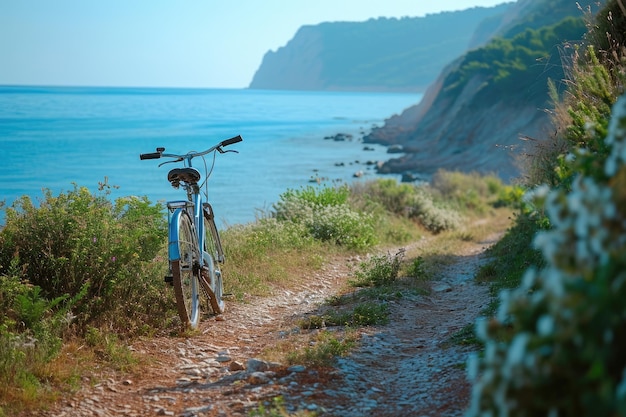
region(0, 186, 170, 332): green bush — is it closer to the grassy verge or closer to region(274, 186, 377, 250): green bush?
the grassy verge

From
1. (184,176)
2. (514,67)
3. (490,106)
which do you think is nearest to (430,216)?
(184,176)

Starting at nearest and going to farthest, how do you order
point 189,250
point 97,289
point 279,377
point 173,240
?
point 279,377 < point 173,240 < point 97,289 < point 189,250

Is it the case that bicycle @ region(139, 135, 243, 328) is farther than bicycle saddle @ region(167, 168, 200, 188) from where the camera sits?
No

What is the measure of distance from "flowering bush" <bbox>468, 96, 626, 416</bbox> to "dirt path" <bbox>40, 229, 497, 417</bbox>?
2.51 metres

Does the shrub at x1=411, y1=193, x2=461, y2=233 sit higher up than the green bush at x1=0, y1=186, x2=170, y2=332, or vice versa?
the green bush at x1=0, y1=186, x2=170, y2=332

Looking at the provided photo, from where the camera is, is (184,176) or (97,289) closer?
(97,289)

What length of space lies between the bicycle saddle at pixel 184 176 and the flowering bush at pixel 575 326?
509 cm

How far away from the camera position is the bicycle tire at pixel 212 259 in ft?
24.4

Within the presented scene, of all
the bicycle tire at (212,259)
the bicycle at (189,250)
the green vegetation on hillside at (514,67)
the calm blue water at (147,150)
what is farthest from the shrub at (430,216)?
the green vegetation on hillside at (514,67)

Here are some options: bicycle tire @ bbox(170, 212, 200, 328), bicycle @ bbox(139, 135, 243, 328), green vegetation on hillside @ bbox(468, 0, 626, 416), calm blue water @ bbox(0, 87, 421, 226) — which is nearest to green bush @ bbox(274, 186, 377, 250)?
calm blue water @ bbox(0, 87, 421, 226)

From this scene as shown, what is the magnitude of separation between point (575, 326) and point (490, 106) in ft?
151

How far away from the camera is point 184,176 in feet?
23.4

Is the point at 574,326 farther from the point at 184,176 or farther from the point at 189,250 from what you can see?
the point at 184,176

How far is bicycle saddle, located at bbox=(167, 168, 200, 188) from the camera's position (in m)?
7.09
